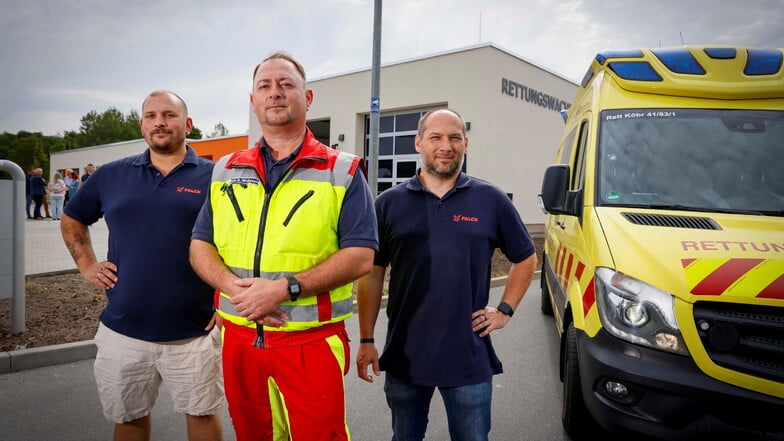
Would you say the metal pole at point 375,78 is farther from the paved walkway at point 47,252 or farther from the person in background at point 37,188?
the person in background at point 37,188

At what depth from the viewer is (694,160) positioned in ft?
10.4

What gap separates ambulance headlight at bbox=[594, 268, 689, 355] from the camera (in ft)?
7.82

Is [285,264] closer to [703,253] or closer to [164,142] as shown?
[164,142]

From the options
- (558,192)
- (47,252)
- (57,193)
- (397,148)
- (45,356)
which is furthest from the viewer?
(57,193)

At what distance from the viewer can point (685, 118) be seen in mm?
3305

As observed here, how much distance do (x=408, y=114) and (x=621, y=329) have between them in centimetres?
1529

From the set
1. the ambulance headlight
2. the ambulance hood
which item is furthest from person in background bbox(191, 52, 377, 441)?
the ambulance hood

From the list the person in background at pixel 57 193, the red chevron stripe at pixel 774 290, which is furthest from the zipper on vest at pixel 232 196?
the person in background at pixel 57 193

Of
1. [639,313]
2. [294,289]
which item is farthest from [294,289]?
[639,313]

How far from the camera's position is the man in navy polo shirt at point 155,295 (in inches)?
95.8

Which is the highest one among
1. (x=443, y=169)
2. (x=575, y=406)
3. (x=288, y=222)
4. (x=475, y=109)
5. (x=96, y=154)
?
(x=96, y=154)

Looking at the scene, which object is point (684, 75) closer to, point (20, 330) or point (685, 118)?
point (685, 118)

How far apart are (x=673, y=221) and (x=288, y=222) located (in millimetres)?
2188

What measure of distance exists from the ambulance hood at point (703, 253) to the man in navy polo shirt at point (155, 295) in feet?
7.15
